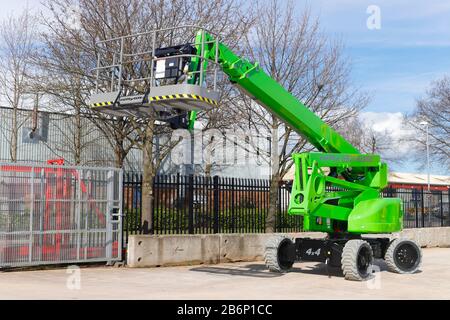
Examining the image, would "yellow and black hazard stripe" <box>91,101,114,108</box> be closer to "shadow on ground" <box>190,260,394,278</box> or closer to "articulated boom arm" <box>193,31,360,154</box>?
"articulated boom arm" <box>193,31,360,154</box>

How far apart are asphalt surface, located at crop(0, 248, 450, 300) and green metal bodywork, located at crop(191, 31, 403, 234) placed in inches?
51.6

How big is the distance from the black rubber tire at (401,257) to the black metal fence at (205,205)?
4945mm

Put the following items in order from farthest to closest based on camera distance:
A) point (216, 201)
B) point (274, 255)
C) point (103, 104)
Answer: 1. point (216, 201)
2. point (274, 255)
3. point (103, 104)

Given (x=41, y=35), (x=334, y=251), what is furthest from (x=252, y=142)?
(x=334, y=251)

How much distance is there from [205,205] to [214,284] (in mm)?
4709

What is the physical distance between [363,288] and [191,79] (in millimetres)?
5275

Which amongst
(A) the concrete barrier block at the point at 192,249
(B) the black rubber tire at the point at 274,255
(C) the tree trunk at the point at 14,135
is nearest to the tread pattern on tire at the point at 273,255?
(B) the black rubber tire at the point at 274,255

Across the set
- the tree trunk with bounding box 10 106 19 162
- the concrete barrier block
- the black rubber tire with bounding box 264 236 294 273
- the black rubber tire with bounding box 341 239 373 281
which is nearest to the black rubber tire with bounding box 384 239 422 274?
the black rubber tire with bounding box 341 239 373 281

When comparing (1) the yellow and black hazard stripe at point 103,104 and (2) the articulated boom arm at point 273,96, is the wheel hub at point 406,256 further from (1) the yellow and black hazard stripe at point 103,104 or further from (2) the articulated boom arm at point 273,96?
(1) the yellow and black hazard stripe at point 103,104

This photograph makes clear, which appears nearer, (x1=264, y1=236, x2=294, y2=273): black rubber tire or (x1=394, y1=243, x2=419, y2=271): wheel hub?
(x1=264, y1=236, x2=294, y2=273): black rubber tire

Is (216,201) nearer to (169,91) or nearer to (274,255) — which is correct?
(274,255)

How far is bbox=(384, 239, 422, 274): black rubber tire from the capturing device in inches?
533

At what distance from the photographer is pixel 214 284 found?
465 inches

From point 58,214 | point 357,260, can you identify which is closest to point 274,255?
point 357,260
